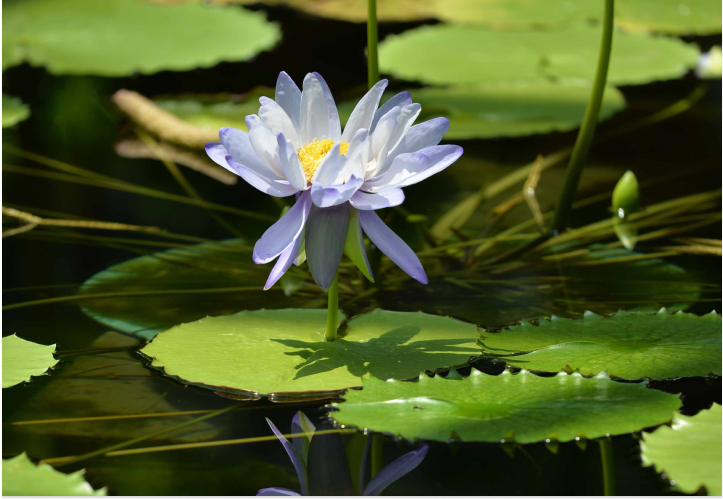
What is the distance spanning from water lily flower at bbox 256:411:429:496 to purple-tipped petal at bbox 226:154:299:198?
15.0 inches

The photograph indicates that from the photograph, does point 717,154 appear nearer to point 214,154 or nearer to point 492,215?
point 492,215

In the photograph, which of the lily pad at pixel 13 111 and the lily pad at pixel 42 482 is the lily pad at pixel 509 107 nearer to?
the lily pad at pixel 13 111

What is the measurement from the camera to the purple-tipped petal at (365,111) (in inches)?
50.2

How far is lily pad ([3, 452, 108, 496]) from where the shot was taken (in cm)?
97

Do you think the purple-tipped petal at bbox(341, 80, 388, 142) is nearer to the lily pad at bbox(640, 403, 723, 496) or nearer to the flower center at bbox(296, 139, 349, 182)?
the flower center at bbox(296, 139, 349, 182)

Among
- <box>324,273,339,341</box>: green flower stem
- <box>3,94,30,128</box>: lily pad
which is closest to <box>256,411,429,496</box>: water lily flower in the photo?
<box>324,273,339,341</box>: green flower stem

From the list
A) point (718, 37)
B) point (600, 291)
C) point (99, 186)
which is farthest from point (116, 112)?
point (718, 37)

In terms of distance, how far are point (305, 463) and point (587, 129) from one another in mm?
1266

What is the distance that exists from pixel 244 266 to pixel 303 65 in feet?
6.35

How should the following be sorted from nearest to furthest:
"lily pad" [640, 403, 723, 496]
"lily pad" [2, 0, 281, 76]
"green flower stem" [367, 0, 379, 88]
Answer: "lily pad" [640, 403, 723, 496]
"green flower stem" [367, 0, 379, 88]
"lily pad" [2, 0, 281, 76]

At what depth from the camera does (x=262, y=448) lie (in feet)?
3.56

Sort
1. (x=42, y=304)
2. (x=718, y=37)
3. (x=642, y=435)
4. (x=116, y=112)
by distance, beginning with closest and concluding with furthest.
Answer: (x=642, y=435) → (x=42, y=304) → (x=116, y=112) → (x=718, y=37)

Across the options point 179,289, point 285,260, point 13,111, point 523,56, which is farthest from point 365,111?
point 523,56

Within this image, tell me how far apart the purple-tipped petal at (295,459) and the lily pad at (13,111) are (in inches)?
80.3
